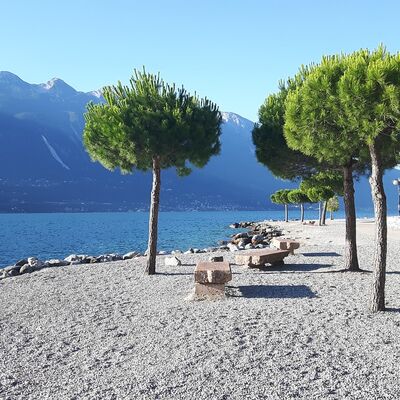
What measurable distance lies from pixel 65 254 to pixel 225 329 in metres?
38.7

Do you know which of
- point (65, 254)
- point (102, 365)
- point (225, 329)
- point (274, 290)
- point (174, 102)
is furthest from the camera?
point (65, 254)

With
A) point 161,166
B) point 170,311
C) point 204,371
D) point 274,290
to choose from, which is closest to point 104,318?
point 170,311

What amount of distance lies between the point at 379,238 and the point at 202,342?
5590 millimetres

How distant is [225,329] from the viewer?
9.69 meters

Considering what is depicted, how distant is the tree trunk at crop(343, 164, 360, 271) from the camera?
57.0 ft

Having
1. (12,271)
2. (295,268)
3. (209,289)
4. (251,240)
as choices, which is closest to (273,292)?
(209,289)

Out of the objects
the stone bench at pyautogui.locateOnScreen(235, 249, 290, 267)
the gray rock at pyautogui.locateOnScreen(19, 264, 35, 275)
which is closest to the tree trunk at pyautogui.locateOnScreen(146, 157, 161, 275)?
the stone bench at pyautogui.locateOnScreen(235, 249, 290, 267)

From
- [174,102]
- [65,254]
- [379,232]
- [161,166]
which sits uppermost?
[174,102]

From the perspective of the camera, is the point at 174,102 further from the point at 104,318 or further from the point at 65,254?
the point at 65,254

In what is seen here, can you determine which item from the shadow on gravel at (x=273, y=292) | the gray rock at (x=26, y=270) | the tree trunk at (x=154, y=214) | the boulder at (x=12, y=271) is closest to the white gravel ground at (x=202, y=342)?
the shadow on gravel at (x=273, y=292)

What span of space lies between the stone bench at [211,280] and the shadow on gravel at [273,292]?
794mm

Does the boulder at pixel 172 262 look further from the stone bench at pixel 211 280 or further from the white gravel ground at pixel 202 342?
the stone bench at pixel 211 280

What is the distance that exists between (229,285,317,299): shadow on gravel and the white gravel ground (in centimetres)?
3

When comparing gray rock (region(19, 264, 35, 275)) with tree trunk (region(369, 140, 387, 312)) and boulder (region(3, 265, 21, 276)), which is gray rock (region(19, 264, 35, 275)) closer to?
boulder (region(3, 265, 21, 276))
